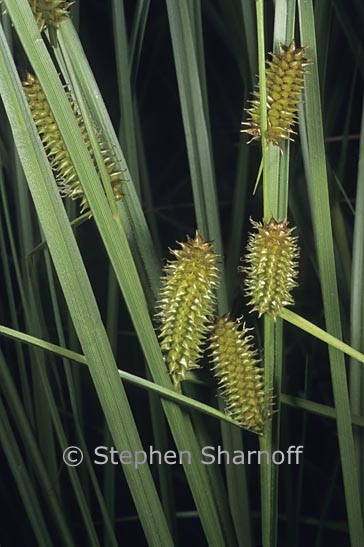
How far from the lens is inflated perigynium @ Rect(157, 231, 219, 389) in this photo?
44 cm

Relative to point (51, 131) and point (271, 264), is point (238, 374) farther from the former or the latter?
point (51, 131)

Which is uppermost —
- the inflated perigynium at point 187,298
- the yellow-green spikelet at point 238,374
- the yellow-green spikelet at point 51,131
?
the yellow-green spikelet at point 51,131

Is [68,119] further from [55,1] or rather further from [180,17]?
→ [180,17]

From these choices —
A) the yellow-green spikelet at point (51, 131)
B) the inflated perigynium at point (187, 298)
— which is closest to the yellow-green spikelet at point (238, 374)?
the inflated perigynium at point (187, 298)

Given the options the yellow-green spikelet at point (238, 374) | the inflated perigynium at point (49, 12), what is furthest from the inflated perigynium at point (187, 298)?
the inflated perigynium at point (49, 12)

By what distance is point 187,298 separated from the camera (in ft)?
1.46

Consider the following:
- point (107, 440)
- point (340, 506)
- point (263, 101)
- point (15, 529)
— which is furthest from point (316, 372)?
point (263, 101)

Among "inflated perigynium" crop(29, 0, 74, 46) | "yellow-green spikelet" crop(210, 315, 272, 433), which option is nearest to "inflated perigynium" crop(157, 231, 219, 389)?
"yellow-green spikelet" crop(210, 315, 272, 433)

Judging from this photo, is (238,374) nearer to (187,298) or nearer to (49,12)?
(187,298)

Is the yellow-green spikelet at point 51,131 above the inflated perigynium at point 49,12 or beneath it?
beneath

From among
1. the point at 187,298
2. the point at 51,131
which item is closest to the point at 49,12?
the point at 51,131

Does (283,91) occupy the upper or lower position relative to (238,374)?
upper

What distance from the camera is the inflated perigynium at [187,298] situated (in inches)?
17.5

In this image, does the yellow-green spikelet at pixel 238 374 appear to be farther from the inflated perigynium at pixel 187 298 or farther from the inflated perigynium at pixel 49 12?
the inflated perigynium at pixel 49 12
